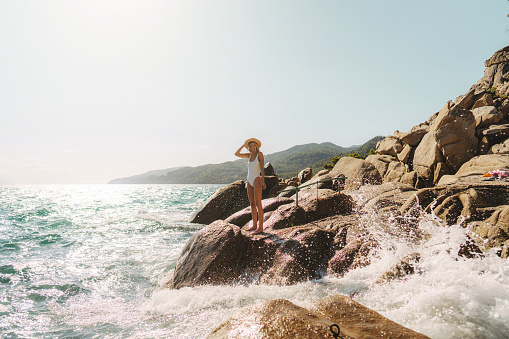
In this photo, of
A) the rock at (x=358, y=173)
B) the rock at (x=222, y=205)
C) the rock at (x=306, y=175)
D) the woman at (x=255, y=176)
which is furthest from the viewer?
the rock at (x=306, y=175)

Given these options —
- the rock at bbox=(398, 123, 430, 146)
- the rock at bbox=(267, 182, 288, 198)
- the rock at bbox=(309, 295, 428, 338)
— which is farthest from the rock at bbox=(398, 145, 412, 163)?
the rock at bbox=(309, 295, 428, 338)

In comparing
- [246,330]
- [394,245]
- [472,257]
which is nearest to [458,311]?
[472,257]

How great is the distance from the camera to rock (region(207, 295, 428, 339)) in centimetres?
219

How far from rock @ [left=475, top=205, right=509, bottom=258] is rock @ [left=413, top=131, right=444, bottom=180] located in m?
8.93

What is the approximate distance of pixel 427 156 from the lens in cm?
1353

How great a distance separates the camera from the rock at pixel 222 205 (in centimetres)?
1808

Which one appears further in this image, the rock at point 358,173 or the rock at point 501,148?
the rock at point 358,173

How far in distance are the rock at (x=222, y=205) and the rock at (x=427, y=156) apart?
11132mm

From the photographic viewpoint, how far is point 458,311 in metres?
3.25

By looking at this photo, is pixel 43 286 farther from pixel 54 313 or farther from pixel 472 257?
pixel 472 257

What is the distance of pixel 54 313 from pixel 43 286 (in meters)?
1.93

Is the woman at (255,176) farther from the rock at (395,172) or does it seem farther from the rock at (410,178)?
the rock at (395,172)

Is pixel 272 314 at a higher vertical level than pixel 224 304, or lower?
higher

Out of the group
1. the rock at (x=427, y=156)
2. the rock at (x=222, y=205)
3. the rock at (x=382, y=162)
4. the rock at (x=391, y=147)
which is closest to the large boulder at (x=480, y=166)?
the rock at (x=427, y=156)
